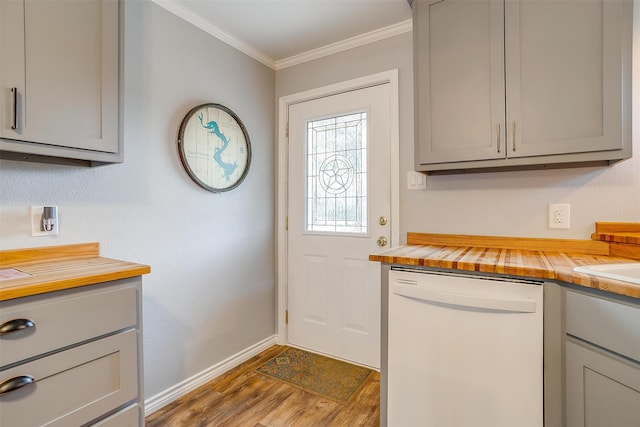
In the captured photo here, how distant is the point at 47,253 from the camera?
1351 mm

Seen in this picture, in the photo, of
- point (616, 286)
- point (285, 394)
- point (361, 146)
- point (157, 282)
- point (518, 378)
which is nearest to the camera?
point (616, 286)

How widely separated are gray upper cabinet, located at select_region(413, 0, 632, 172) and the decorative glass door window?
59 centimetres

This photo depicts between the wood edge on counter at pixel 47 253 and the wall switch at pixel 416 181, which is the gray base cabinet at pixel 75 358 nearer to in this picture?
the wood edge on counter at pixel 47 253

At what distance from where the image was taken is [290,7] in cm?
186

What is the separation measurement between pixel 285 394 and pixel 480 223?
1561mm

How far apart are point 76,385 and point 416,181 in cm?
191

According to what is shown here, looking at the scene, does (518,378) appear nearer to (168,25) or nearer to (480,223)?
(480,223)

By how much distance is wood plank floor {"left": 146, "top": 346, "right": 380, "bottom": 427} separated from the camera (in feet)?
5.42

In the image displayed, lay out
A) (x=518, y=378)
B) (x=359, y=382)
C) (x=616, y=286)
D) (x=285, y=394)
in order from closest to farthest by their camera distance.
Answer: (x=616, y=286) → (x=518, y=378) → (x=285, y=394) → (x=359, y=382)

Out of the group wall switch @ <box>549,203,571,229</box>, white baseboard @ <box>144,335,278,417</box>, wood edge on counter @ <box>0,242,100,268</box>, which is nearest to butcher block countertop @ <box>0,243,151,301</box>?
wood edge on counter @ <box>0,242,100,268</box>

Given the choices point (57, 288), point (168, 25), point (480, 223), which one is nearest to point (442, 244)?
point (480, 223)

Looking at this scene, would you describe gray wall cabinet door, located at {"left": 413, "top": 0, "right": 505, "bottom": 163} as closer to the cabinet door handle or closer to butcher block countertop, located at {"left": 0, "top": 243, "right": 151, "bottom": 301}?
butcher block countertop, located at {"left": 0, "top": 243, "right": 151, "bottom": 301}

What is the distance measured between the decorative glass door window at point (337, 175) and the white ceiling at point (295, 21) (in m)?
0.55

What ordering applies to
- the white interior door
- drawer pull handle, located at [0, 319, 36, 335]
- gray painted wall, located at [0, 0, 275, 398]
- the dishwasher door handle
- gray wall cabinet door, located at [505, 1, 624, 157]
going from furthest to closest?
the white interior door
gray painted wall, located at [0, 0, 275, 398]
gray wall cabinet door, located at [505, 1, 624, 157]
the dishwasher door handle
drawer pull handle, located at [0, 319, 36, 335]
